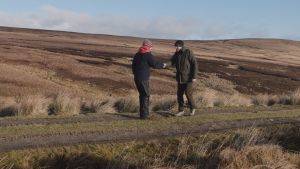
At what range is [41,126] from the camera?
54.4 feet

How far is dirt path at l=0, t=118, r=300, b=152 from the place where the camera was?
14070mm

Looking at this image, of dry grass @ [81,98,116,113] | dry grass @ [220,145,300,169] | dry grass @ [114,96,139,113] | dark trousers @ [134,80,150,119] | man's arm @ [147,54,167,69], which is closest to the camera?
dry grass @ [220,145,300,169]

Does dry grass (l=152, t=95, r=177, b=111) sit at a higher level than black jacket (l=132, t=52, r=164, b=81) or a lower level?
lower

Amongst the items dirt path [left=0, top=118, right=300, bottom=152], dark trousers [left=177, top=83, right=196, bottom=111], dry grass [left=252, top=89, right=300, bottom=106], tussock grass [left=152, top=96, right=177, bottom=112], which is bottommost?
dry grass [left=252, top=89, right=300, bottom=106]

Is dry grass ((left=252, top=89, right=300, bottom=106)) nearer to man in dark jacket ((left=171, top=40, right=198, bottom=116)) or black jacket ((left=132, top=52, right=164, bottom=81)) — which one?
man in dark jacket ((left=171, top=40, right=198, bottom=116))

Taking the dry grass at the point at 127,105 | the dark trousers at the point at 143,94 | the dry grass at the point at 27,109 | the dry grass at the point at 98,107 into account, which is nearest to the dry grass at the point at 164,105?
the dry grass at the point at 127,105

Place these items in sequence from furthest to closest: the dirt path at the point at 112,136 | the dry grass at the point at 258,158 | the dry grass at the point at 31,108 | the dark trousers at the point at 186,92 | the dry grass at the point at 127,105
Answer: the dry grass at the point at 127,105 < the dry grass at the point at 31,108 < the dark trousers at the point at 186,92 < the dirt path at the point at 112,136 < the dry grass at the point at 258,158

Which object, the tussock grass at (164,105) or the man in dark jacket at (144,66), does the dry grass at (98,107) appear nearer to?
the tussock grass at (164,105)

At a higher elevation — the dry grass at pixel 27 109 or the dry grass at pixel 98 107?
the dry grass at pixel 27 109

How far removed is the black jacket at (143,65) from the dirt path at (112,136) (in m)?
2.02

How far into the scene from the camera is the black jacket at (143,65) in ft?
59.1

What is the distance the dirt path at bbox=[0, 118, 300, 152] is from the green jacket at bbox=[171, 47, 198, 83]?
5.73 feet

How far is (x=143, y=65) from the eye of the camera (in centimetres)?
1812

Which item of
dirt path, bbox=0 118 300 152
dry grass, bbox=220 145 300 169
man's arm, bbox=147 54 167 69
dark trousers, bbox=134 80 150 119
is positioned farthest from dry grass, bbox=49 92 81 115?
dry grass, bbox=220 145 300 169
